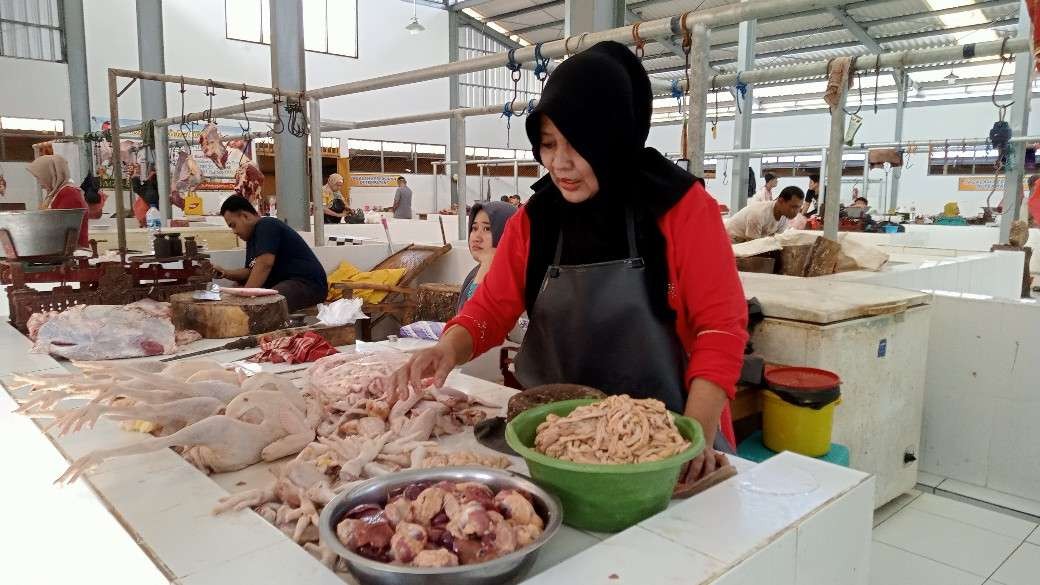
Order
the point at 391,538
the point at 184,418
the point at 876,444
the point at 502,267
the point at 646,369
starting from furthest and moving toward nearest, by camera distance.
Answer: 1. the point at 876,444
2. the point at 502,267
3. the point at 646,369
4. the point at 184,418
5. the point at 391,538

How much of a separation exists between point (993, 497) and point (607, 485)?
11.3 ft

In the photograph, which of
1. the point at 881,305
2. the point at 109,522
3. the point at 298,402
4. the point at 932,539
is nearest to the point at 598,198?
the point at 298,402

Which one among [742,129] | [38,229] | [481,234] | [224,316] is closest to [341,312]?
[224,316]

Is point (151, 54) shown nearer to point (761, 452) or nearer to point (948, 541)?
point (761, 452)

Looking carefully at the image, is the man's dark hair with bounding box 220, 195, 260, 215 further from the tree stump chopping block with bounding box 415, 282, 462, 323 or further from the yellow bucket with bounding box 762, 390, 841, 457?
the yellow bucket with bounding box 762, 390, 841, 457

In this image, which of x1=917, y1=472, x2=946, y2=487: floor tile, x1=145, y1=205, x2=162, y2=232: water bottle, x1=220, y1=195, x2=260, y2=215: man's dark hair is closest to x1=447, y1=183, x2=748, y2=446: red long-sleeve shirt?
x1=917, y1=472, x2=946, y2=487: floor tile

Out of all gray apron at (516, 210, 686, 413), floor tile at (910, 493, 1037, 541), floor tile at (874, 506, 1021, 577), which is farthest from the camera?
floor tile at (910, 493, 1037, 541)

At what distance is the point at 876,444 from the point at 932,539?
49 cm

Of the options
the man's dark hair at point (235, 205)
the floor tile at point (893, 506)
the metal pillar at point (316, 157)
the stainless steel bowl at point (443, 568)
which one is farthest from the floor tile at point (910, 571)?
the metal pillar at point (316, 157)

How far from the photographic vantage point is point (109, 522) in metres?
1.34

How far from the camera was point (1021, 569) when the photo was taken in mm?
2965

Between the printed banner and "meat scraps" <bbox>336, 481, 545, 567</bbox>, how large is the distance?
16802 mm

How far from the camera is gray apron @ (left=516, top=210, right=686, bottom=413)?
181 cm

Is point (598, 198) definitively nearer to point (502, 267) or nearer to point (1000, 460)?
point (502, 267)
